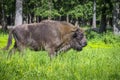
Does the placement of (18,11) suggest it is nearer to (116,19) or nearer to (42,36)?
A: (116,19)

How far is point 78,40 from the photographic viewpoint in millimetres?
12758

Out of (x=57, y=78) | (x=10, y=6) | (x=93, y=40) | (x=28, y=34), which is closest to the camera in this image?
(x=57, y=78)

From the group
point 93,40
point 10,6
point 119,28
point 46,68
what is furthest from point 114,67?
point 10,6

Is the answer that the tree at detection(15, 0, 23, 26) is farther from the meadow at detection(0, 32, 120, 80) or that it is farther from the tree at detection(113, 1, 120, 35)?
the meadow at detection(0, 32, 120, 80)

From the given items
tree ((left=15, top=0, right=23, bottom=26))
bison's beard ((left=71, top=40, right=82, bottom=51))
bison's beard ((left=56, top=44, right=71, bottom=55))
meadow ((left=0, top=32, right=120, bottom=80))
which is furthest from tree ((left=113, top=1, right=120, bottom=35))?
meadow ((left=0, top=32, right=120, bottom=80))

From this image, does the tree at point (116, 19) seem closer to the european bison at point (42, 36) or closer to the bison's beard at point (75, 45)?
the bison's beard at point (75, 45)

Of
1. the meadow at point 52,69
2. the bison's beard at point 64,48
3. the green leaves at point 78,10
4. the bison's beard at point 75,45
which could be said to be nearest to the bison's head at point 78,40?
the bison's beard at point 75,45

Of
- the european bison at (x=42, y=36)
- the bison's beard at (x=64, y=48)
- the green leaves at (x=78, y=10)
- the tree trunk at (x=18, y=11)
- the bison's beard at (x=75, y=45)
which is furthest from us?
the green leaves at (x=78, y=10)

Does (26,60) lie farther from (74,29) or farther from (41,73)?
(74,29)

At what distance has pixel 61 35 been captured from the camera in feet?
40.3

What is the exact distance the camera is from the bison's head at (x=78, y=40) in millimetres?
12539

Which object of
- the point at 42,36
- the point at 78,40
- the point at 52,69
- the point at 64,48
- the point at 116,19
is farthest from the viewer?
the point at 116,19

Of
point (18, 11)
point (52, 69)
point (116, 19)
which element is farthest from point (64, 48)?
point (116, 19)

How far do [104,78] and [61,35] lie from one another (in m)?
4.74
